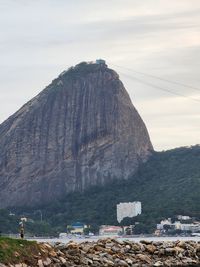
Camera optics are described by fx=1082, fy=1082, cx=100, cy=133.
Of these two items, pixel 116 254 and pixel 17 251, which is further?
Result: pixel 116 254

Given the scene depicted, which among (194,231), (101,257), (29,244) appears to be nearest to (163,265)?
(101,257)

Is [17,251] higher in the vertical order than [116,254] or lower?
lower

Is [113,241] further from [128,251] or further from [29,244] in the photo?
[29,244]

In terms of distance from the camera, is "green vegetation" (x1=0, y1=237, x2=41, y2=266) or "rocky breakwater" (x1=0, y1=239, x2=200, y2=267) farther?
"rocky breakwater" (x1=0, y1=239, x2=200, y2=267)

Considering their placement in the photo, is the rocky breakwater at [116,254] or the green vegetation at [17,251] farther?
the rocky breakwater at [116,254]
